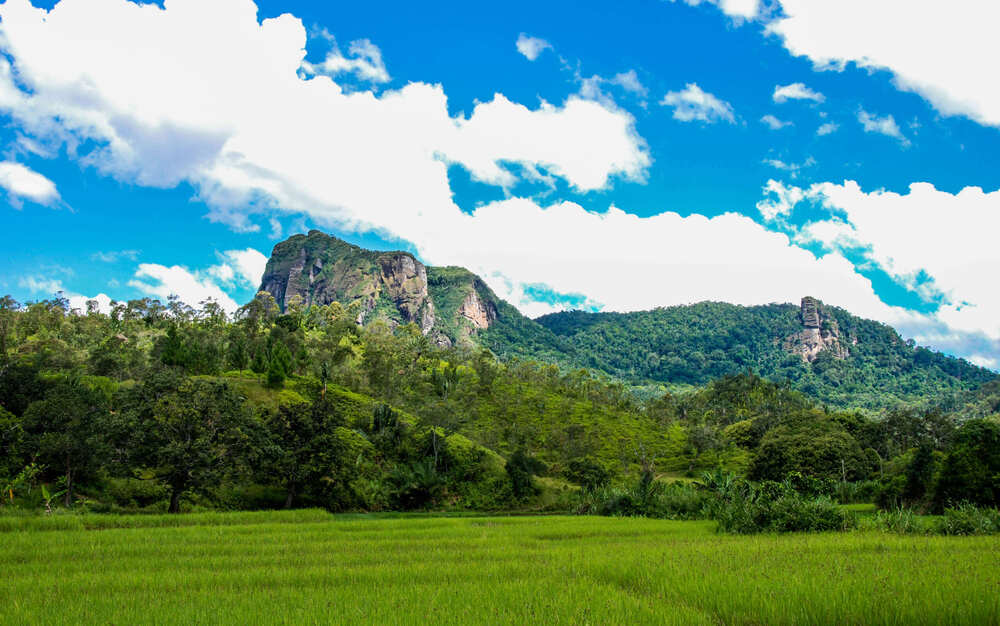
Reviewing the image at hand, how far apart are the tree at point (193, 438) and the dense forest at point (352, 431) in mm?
98

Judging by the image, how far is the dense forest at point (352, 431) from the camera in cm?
3020

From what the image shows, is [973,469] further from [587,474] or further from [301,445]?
[301,445]

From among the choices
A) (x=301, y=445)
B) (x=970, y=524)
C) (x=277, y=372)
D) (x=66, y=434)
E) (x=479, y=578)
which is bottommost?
(x=970, y=524)

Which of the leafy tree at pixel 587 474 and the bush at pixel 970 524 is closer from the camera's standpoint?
Result: the bush at pixel 970 524

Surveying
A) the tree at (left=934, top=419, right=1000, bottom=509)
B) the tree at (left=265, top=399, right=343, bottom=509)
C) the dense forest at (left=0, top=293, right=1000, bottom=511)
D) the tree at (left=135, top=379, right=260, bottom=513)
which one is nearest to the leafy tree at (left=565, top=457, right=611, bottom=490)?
the dense forest at (left=0, top=293, right=1000, bottom=511)

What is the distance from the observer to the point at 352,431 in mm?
47500

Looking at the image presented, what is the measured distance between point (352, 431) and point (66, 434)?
21187mm

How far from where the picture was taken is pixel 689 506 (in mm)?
32000

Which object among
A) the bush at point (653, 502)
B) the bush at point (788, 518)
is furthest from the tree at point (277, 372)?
the bush at point (788, 518)

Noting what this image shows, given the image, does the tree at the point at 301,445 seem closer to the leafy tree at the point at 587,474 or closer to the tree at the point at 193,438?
the tree at the point at 193,438

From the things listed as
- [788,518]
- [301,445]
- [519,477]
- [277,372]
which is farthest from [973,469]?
[277,372]

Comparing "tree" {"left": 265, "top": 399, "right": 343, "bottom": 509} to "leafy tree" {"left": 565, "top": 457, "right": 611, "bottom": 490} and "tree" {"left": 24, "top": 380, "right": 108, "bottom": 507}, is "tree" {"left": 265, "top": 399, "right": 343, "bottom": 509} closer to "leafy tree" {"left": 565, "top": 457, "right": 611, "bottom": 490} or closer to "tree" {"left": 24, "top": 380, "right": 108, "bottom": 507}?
"tree" {"left": 24, "top": 380, "right": 108, "bottom": 507}

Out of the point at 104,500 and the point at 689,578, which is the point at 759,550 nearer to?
the point at 689,578

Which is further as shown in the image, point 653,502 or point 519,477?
point 519,477
